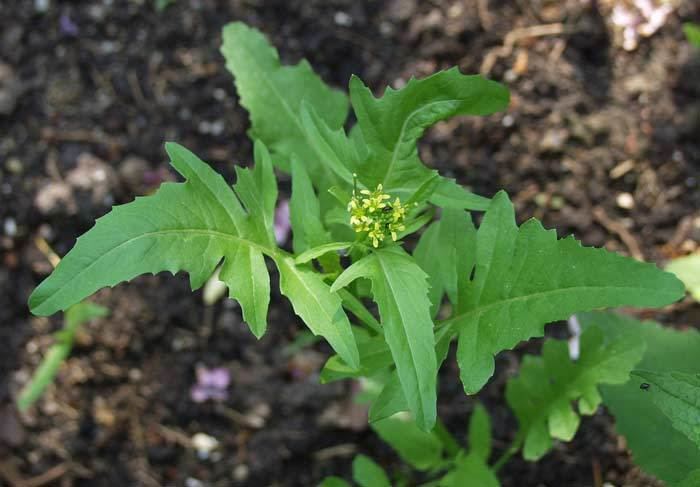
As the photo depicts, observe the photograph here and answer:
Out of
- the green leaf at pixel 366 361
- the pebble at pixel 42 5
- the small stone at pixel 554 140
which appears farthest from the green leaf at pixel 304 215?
the pebble at pixel 42 5

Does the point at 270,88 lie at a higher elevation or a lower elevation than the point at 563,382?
higher

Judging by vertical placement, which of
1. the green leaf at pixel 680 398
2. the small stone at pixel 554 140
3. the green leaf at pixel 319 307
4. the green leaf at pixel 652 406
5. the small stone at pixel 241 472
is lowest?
the small stone at pixel 241 472

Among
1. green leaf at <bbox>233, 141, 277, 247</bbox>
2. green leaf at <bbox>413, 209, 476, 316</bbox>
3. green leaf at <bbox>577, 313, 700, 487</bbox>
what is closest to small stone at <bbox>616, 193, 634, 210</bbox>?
green leaf at <bbox>577, 313, 700, 487</bbox>

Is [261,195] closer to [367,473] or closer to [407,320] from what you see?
[407,320]

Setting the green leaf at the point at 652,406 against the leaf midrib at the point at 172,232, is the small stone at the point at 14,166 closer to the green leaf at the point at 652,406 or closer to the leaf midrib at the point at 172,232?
the leaf midrib at the point at 172,232

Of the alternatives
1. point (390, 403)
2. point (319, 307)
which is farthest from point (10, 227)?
point (390, 403)

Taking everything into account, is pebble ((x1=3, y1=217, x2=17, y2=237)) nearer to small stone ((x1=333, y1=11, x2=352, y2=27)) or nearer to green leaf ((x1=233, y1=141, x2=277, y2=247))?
small stone ((x1=333, y1=11, x2=352, y2=27))
